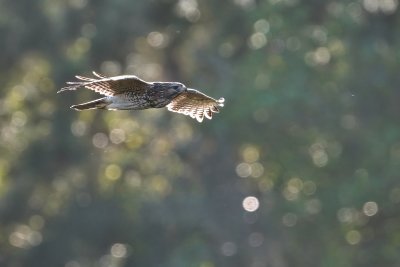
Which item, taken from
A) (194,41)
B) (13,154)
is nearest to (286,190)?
(194,41)

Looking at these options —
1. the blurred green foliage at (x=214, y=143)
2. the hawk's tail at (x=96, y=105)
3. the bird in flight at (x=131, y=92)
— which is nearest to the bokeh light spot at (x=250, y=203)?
the blurred green foliage at (x=214, y=143)

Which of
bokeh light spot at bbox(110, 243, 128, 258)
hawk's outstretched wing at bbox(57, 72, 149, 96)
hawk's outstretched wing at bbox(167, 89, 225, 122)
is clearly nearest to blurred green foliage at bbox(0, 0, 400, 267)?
bokeh light spot at bbox(110, 243, 128, 258)

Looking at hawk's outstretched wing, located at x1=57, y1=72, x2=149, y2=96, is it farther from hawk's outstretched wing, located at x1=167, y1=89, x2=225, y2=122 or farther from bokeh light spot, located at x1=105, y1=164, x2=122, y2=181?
bokeh light spot, located at x1=105, y1=164, x2=122, y2=181

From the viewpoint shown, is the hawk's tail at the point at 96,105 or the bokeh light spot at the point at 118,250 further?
the bokeh light spot at the point at 118,250

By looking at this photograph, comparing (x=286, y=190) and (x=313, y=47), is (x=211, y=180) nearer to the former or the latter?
(x=286, y=190)

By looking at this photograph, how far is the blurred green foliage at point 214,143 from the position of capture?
21719 mm

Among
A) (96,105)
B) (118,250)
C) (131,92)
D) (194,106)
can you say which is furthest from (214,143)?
(96,105)

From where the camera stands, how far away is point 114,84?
27.6 feet

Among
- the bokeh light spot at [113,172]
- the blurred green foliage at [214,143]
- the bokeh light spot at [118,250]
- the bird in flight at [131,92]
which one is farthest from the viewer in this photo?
the bokeh light spot at [113,172]

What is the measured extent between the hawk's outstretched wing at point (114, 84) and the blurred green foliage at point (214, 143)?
41.4 feet

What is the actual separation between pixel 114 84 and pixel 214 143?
14.1 metres

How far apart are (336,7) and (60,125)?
4.57 m

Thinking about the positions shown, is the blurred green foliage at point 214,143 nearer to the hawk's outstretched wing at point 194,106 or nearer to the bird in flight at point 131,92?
the hawk's outstretched wing at point 194,106

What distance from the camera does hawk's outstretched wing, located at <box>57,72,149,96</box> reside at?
26.8 feet
